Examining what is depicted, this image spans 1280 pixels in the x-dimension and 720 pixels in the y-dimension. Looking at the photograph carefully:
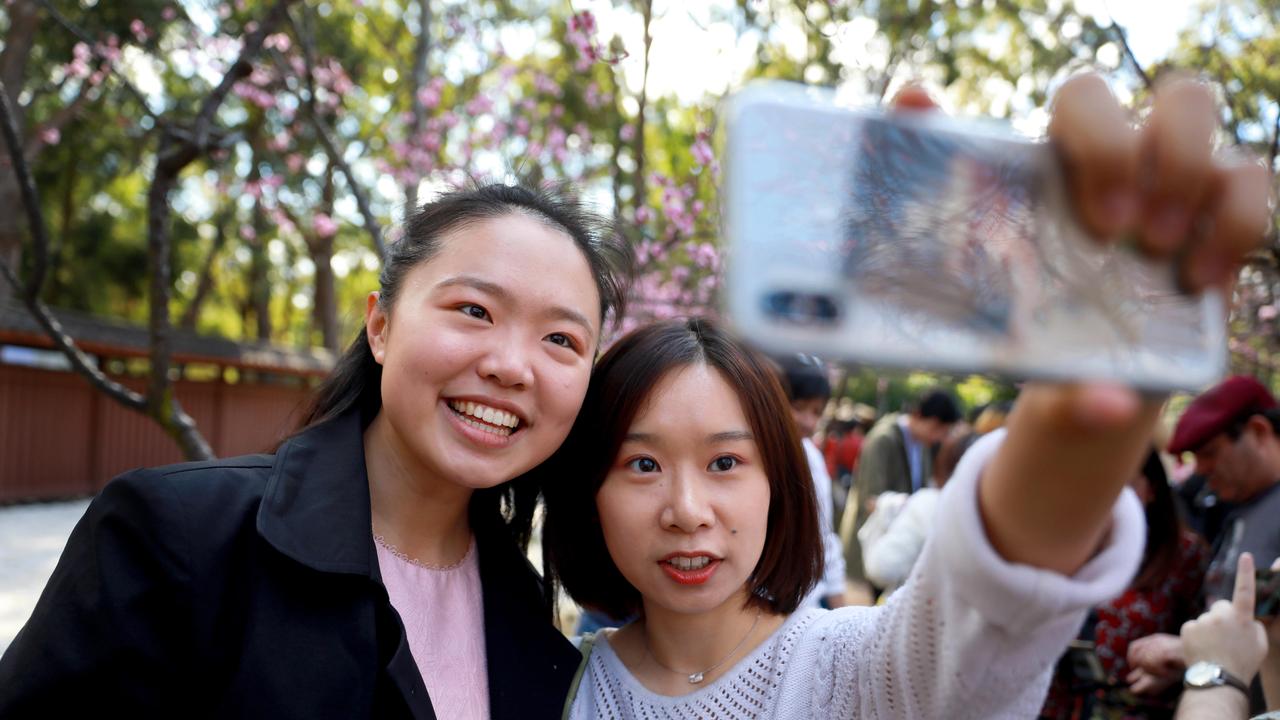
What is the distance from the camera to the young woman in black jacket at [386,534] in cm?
138

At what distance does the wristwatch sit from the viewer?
1929mm

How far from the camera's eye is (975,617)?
3.38 ft

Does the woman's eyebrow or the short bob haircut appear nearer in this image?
the woman's eyebrow

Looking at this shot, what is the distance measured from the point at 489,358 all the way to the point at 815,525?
0.76 m

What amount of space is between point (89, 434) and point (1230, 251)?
581 inches

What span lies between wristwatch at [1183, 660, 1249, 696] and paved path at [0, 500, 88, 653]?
5.53 m

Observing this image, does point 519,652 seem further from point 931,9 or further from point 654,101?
point 654,101

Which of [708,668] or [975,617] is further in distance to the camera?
[708,668]

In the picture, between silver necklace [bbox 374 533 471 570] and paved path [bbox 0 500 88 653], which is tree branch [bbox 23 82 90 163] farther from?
silver necklace [bbox 374 533 471 570]

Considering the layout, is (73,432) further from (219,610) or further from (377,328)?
(219,610)

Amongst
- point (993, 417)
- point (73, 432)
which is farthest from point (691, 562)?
point (73, 432)

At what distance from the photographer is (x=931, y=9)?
8.33 metres

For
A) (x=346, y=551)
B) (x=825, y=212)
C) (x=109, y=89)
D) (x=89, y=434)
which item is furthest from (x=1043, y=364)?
(x=89, y=434)

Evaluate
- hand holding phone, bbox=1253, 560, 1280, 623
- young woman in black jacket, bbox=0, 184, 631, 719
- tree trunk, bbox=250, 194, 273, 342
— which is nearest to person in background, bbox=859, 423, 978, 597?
hand holding phone, bbox=1253, 560, 1280, 623
